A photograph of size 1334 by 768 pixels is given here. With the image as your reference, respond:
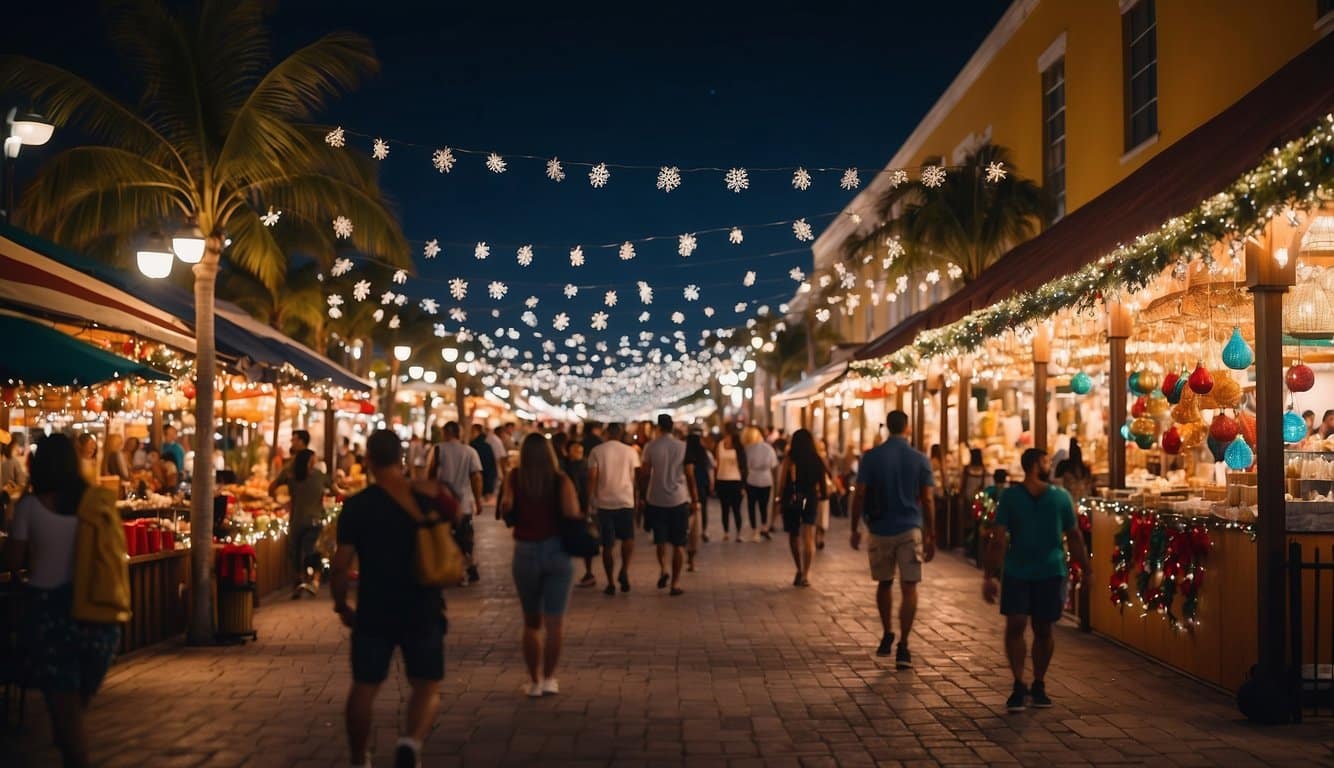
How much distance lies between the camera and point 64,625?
6.90 meters

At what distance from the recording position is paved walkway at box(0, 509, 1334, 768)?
302 inches

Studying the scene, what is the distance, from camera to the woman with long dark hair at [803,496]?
1595 centimetres

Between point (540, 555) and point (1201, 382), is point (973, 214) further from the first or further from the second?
point (540, 555)

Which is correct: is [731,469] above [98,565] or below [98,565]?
below

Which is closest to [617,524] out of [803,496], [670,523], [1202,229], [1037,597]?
[670,523]

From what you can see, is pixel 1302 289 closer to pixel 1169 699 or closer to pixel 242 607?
pixel 1169 699

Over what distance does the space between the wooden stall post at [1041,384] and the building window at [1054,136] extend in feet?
29.5

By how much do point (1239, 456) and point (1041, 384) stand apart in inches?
142

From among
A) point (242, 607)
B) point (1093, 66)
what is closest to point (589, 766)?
point (242, 607)

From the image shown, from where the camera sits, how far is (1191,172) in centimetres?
968

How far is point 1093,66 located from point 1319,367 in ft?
22.0

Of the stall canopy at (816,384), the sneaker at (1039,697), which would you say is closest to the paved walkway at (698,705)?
the sneaker at (1039,697)

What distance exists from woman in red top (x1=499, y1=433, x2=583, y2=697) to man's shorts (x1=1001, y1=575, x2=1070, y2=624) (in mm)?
2793

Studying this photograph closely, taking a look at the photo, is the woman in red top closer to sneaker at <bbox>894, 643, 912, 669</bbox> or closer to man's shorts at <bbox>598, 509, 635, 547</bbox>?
sneaker at <bbox>894, 643, 912, 669</bbox>
